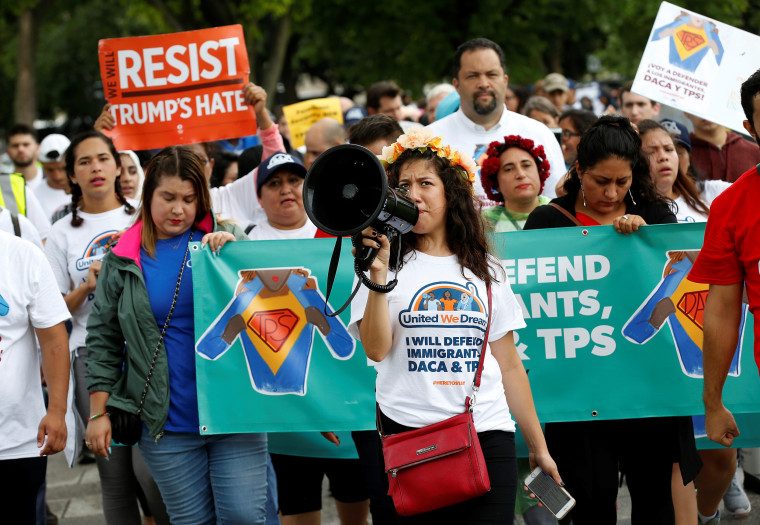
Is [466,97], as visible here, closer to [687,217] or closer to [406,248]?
[687,217]

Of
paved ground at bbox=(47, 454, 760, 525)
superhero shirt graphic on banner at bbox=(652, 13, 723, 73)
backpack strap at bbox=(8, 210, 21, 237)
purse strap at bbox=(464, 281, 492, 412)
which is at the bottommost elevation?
paved ground at bbox=(47, 454, 760, 525)

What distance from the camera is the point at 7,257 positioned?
13.0 ft

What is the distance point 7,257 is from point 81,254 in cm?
121

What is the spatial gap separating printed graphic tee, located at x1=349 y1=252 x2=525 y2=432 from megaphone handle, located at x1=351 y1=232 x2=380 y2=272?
1.06 feet

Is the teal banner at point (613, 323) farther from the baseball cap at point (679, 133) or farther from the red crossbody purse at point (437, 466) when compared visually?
the baseball cap at point (679, 133)

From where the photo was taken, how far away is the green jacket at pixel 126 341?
3969 mm

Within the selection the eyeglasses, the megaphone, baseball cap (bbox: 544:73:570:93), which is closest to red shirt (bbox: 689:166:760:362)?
the megaphone

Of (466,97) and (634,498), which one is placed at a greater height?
(466,97)

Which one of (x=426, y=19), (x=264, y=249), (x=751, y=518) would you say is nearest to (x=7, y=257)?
(x=264, y=249)

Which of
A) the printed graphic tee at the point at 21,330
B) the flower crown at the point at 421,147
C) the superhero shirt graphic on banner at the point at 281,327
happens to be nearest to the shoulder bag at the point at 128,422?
the printed graphic tee at the point at 21,330

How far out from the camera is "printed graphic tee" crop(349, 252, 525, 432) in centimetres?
324

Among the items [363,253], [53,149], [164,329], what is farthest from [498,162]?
[53,149]

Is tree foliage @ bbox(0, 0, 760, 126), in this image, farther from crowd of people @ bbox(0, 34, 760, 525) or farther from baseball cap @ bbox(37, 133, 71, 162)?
crowd of people @ bbox(0, 34, 760, 525)

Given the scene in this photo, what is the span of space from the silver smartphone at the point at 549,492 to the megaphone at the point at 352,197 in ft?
3.41
